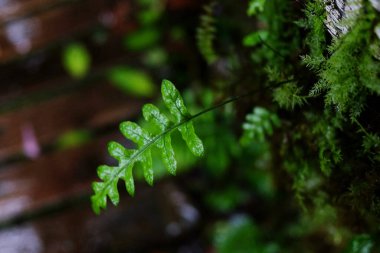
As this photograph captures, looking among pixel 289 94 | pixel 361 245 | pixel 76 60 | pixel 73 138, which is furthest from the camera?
pixel 76 60

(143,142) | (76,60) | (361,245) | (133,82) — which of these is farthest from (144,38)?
(361,245)

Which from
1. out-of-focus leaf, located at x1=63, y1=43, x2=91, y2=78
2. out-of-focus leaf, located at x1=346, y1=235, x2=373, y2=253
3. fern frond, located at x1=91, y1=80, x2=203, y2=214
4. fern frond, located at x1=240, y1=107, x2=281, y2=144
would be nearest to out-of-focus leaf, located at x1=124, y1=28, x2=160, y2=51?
out-of-focus leaf, located at x1=63, y1=43, x2=91, y2=78

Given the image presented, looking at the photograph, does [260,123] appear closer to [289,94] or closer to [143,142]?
[289,94]

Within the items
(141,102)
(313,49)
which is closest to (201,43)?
(313,49)

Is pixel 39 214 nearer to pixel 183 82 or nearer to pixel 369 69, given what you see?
pixel 183 82

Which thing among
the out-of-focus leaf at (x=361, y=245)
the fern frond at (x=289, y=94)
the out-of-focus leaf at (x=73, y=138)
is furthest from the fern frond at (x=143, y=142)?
the out-of-focus leaf at (x=73, y=138)

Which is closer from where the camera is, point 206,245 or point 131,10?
point 206,245
